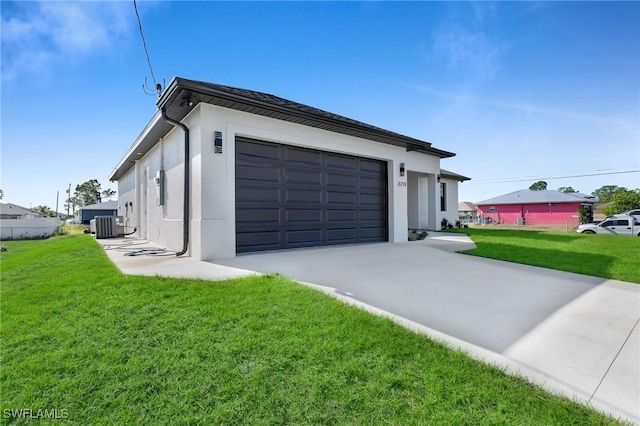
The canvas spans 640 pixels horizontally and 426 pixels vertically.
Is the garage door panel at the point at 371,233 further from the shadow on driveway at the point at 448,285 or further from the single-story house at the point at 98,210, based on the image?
the single-story house at the point at 98,210

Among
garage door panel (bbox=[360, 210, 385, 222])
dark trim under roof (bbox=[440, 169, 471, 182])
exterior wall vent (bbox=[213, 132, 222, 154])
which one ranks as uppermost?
dark trim under roof (bbox=[440, 169, 471, 182])

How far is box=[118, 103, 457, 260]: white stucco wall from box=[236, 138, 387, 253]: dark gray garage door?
1.04 ft

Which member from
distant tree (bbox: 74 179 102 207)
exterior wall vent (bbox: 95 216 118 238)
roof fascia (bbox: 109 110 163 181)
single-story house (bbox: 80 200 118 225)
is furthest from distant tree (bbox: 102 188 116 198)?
exterior wall vent (bbox: 95 216 118 238)

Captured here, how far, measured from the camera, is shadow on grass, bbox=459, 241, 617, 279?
5844 mm

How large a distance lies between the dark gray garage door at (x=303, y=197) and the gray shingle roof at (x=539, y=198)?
1286 inches

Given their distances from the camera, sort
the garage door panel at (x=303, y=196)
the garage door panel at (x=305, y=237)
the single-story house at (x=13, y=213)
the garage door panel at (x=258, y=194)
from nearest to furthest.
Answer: the garage door panel at (x=258, y=194) → the garage door panel at (x=303, y=196) → the garage door panel at (x=305, y=237) → the single-story house at (x=13, y=213)

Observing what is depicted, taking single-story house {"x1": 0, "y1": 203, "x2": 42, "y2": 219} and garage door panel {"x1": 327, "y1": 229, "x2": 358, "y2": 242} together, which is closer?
garage door panel {"x1": 327, "y1": 229, "x2": 358, "y2": 242}

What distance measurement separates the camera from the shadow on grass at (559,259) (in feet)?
19.2

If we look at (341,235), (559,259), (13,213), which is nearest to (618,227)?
(559,259)

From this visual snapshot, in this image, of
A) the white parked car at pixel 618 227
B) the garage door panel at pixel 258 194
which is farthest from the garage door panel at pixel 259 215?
the white parked car at pixel 618 227

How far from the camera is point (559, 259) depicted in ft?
22.7

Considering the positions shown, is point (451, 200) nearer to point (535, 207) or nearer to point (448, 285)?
point (448, 285)

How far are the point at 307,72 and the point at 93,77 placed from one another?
6.82 m

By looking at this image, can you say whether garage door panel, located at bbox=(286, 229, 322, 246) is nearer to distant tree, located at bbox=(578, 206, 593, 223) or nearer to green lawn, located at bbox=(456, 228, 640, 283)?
green lawn, located at bbox=(456, 228, 640, 283)
